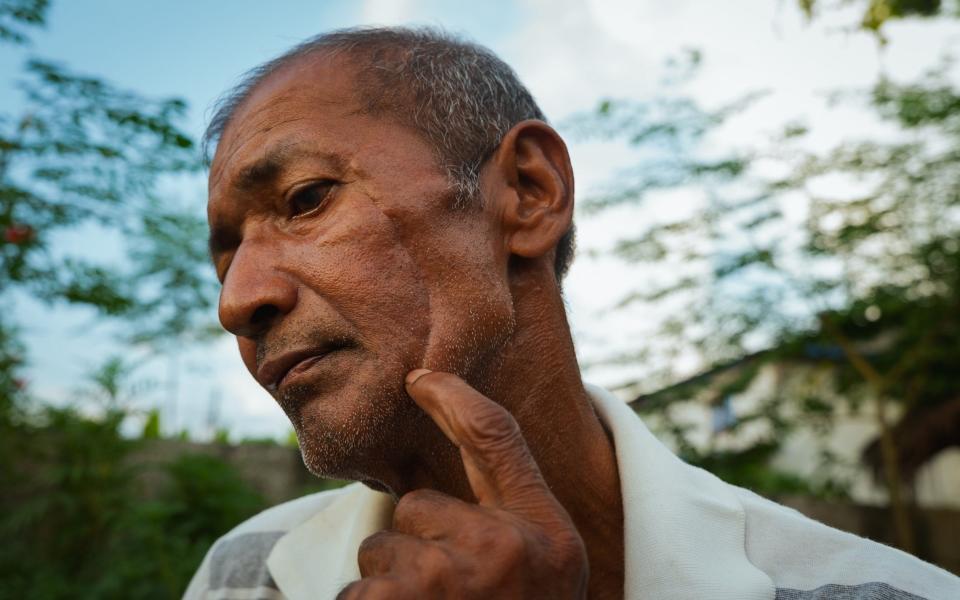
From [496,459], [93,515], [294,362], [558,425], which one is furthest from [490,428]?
[93,515]

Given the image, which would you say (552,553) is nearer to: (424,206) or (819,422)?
(424,206)

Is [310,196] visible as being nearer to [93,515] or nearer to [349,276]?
[349,276]

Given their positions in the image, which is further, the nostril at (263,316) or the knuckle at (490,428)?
the nostril at (263,316)

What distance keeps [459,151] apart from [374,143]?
225 mm

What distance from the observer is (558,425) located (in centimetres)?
196

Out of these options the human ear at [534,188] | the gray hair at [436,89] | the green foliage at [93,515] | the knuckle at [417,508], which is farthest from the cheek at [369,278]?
the green foliage at [93,515]

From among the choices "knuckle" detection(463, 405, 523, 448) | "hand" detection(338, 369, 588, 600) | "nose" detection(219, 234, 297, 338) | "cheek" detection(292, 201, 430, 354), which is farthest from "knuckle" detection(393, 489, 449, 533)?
"nose" detection(219, 234, 297, 338)

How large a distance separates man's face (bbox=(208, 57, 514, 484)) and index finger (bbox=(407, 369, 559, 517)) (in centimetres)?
38

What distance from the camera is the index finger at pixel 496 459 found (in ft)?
4.11

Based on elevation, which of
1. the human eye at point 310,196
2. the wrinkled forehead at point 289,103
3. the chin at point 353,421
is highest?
the wrinkled forehead at point 289,103

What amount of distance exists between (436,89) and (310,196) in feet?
1.52

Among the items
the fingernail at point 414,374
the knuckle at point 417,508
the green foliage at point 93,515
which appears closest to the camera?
the knuckle at point 417,508

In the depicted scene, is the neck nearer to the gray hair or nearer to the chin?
the chin

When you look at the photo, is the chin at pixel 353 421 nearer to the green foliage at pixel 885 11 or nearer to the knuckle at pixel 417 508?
the knuckle at pixel 417 508
